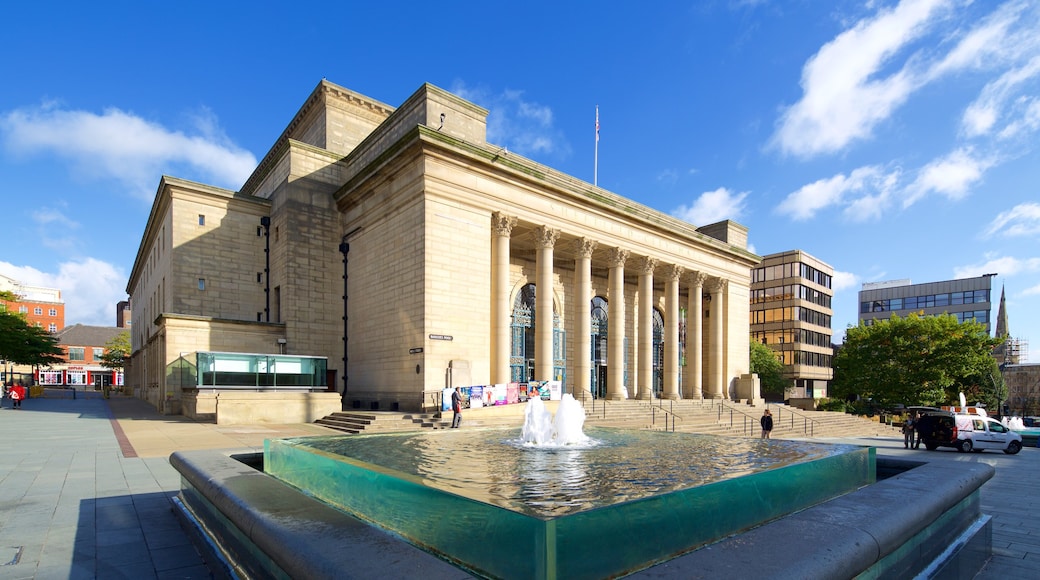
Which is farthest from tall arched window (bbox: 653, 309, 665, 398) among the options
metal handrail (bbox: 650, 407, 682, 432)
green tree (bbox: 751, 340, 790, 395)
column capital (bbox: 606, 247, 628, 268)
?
green tree (bbox: 751, 340, 790, 395)

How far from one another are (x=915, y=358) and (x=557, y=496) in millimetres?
58830

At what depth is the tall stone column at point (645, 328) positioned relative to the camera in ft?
116

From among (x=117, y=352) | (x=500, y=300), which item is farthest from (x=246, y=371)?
(x=117, y=352)

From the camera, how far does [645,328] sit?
117ft

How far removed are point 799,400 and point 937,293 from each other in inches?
2487

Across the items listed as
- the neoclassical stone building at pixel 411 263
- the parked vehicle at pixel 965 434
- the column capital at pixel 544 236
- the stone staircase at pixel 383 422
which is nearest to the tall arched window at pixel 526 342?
the neoclassical stone building at pixel 411 263

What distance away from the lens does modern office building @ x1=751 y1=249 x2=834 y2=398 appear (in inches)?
2790

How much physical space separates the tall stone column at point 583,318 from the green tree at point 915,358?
38187 millimetres

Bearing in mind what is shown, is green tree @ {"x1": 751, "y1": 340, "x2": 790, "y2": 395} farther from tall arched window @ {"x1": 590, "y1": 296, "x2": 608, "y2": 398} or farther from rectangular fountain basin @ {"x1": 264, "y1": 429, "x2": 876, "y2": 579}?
rectangular fountain basin @ {"x1": 264, "y1": 429, "x2": 876, "y2": 579}

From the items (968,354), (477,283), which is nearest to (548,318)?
(477,283)

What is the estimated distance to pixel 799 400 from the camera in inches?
2116

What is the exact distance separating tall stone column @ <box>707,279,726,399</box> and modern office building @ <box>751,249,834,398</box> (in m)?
32.9

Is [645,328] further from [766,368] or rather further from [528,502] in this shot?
[766,368]

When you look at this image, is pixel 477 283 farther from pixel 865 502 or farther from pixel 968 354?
pixel 968 354
